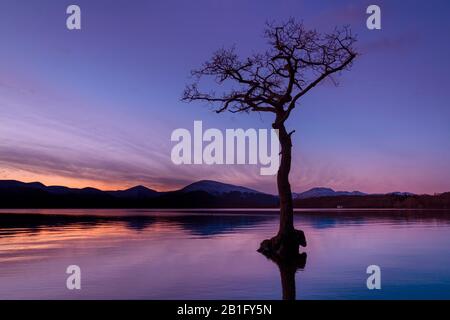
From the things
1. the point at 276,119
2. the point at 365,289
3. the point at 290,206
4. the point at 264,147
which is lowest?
the point at 365,289

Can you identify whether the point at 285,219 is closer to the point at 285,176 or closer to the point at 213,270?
the point at 285,176

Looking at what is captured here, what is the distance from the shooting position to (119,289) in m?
16.2

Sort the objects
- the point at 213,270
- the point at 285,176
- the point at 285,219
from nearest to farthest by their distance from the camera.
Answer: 1. the point at 213,270
2. the point at 285,219
3. the point at 285,176

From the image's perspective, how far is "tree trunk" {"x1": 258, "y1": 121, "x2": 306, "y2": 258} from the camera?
84.1 feet

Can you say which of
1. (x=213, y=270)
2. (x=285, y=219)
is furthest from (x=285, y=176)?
(x=213, y=270)

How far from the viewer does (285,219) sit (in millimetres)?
26000

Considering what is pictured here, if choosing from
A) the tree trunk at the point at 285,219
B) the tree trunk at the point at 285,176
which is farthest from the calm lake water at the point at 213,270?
the tree trunk at the point at 285,176

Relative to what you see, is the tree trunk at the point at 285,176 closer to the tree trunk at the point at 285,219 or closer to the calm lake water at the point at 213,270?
the tree trunk at the point at 285,219

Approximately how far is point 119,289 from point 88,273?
4.01m

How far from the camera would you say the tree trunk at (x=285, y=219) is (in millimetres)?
25625

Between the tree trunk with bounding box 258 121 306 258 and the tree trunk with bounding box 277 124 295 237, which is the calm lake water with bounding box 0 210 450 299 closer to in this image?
the tree trunk with bounding box 258 121 306 258
